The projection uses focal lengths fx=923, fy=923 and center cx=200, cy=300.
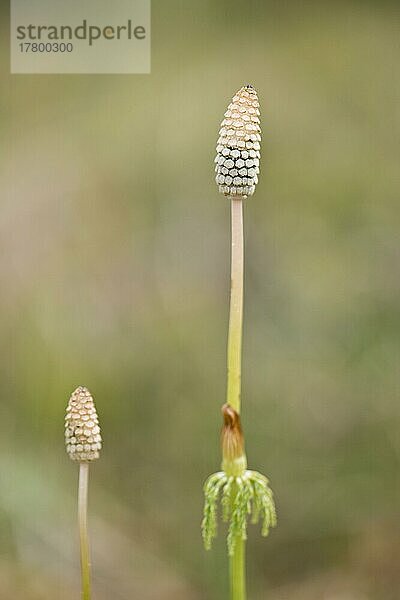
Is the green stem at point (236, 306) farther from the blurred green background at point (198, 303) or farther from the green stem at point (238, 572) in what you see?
the blurred green background at point (198, 303)

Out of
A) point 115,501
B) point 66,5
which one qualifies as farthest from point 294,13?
point 115,501

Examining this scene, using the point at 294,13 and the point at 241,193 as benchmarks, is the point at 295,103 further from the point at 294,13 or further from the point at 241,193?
the point at 241,193

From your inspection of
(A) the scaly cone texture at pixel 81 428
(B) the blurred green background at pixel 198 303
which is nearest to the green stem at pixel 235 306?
(A) the scaly cone texture at pixel 81 428

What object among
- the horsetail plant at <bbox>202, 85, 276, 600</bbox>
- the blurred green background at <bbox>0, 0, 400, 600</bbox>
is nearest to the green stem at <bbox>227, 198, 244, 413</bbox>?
the horsetail plant at <bbox>202, 85, 276, 600</bbox>

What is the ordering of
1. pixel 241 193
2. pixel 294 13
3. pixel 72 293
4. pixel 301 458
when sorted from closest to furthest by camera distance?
pixel 241 193 < pixel 301 458 < pixel 72 293 < pixel 294 13

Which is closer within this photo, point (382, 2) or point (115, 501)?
point (115, 501)

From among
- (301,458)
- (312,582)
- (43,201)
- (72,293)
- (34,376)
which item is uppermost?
(43,201)

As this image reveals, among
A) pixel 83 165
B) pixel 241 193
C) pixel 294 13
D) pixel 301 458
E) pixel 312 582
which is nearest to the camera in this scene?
pixel 241 193
